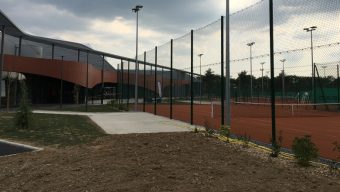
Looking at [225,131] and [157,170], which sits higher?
[225,131]

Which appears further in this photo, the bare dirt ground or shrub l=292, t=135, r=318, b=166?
shrub l=292, t=135, r=318, b=166

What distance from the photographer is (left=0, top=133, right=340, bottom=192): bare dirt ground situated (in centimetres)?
606

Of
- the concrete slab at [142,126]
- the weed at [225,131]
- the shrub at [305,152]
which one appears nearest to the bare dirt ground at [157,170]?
the shrub at [305,152]

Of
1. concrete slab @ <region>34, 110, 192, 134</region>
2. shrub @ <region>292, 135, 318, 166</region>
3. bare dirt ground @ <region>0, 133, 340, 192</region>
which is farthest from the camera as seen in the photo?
concrete slab @ <region>34, 110, 192, 134</region>

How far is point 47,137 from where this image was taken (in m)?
11.9

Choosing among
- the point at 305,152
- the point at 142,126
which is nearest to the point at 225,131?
the point at 305,152

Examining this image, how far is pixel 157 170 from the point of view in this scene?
23.1ft

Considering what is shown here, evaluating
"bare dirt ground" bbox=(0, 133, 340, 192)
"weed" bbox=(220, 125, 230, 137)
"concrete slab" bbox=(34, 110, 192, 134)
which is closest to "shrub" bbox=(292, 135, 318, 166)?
"bare dirt ground" bbox=(0, 133, 340, 192)

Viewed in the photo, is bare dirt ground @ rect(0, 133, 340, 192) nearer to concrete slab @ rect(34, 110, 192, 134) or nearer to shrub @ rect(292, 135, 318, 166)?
shrub @ rect(292, 135, 318, 166)

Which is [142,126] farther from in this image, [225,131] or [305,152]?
[305,152]

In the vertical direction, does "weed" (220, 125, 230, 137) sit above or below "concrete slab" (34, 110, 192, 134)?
above

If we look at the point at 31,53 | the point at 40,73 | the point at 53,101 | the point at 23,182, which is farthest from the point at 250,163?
the point at 31,53

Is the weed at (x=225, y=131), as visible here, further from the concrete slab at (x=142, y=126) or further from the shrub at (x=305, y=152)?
the shrub at (x=305, y=152)

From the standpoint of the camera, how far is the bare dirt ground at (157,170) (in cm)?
606
